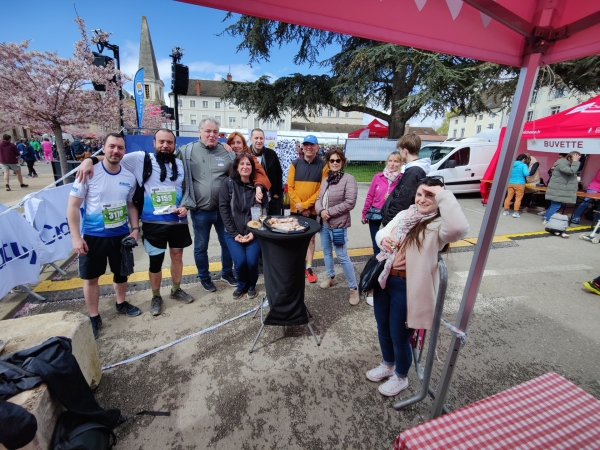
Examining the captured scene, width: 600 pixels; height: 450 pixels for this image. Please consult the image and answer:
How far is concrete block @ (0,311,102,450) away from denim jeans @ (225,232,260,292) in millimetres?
1474

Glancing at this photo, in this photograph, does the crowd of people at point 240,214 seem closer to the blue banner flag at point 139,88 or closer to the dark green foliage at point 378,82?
the blue banner flag at point 139,88

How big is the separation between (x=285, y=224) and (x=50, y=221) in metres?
3.25

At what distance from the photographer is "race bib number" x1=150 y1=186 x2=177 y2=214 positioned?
2.92m

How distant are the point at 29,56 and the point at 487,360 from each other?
1000 cm

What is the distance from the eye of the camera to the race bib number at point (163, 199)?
2919 mm

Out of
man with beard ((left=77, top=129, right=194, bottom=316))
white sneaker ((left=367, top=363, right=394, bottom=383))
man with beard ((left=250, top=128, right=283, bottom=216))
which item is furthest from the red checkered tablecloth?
man with beard ((left=250, top=128, right=283, bottom=216))

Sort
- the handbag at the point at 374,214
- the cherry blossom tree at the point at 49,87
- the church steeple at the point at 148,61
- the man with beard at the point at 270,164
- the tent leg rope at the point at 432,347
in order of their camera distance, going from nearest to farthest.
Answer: the tent leg rope at the point at 432,347 < the handbag at the point at 374,214 < the man with beard at the point at 270,164 < the cherry blossom tree at the point at 49,87 < the church steeple at the point at 148,61

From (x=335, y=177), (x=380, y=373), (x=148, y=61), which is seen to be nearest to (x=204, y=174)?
(x=335, y=177)

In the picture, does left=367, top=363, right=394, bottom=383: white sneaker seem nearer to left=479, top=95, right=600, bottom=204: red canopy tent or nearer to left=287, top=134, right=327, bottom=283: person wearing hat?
left=287, top=134, right=327, bottom=283: person wearing hat

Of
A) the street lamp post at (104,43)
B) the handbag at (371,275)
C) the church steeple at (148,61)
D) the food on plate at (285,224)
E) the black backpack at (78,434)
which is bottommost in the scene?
the black backpack at (78,434)

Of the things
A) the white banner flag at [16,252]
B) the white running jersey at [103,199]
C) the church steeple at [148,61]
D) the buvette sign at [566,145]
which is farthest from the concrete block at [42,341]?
the church steeple at [148,61]

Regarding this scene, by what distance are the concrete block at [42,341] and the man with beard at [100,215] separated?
612mm

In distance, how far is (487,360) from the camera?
8.55 feet

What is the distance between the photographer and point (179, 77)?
24.1ft
